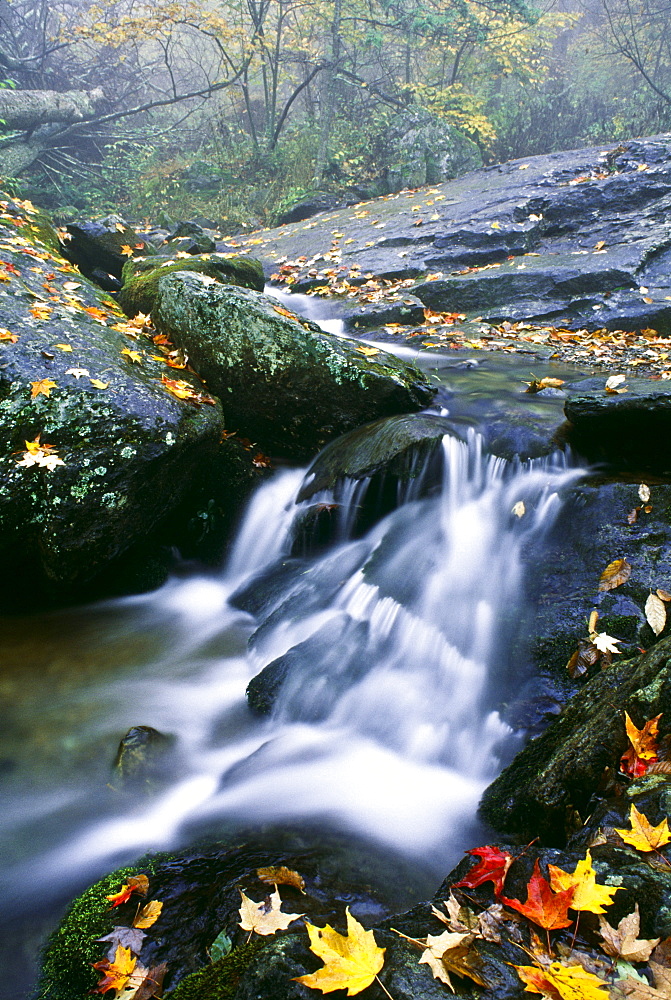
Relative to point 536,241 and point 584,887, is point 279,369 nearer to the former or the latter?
point 584,887

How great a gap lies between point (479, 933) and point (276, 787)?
177cm

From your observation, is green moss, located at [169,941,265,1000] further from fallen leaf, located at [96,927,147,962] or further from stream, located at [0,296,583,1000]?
stream, located at [0,296,583,1000]

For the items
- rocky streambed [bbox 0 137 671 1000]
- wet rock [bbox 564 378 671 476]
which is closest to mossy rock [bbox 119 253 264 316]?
rocky streambed [bbox 0 137 671 1000]

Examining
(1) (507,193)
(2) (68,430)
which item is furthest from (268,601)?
(1) (507,193)

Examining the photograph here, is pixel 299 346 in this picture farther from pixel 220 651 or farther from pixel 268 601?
pixel 220 651

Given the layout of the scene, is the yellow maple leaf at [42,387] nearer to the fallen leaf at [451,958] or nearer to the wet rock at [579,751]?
the wet rock at [579,751]

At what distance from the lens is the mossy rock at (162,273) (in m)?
6.12

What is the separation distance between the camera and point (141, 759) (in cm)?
322

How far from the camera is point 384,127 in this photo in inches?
643

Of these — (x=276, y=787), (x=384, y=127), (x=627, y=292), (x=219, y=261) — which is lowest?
(x=276, y=787)

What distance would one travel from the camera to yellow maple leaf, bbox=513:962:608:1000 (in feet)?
4.41

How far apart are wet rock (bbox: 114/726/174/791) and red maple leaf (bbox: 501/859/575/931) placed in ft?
6.89

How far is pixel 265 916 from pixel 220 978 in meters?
0.44

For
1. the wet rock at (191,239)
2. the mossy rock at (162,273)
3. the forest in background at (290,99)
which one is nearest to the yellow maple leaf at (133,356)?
the mossy rock at (162,273)
